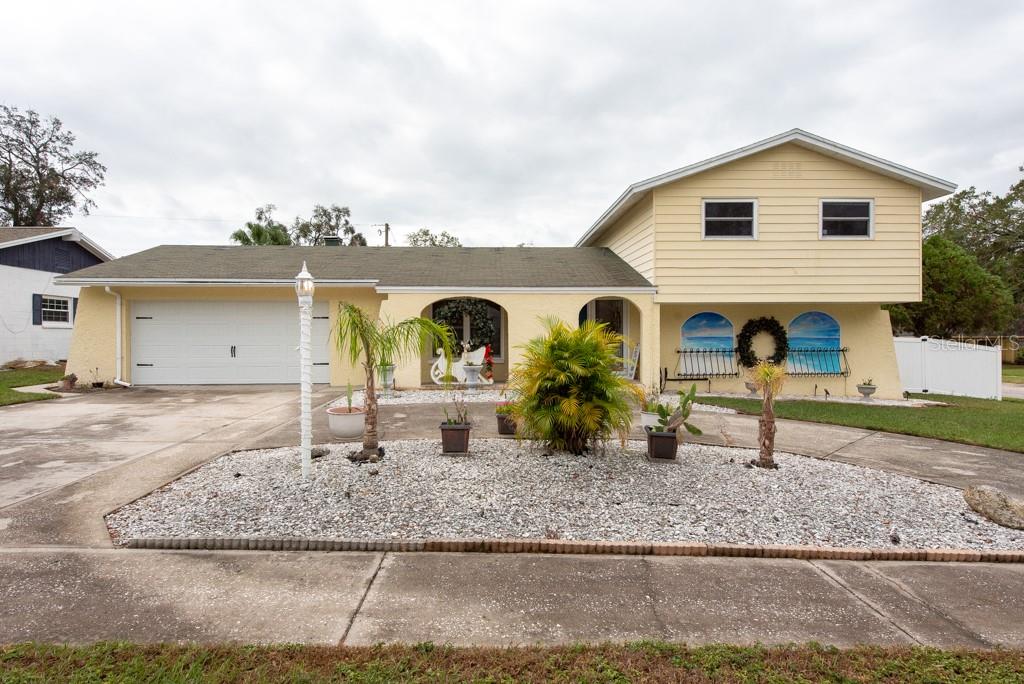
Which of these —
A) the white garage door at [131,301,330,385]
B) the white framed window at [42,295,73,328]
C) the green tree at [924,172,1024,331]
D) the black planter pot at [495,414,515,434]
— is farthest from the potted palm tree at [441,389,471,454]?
the green tree at [924,172,1024,331]

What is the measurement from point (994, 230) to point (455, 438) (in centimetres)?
4079

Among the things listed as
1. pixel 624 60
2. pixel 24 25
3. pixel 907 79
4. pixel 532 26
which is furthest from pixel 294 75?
pixel 907 79

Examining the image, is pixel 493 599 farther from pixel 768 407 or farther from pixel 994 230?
pixel 994 230

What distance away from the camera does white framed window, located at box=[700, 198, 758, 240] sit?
35.2 feet

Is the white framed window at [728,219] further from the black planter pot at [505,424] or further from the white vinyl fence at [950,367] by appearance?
the black planter pot at [505,424]

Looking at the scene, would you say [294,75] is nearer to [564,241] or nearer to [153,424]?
[153,424]

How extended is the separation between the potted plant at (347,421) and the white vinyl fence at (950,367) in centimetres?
1427

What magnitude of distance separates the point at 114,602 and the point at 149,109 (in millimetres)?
15308

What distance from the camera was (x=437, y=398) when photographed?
969cm

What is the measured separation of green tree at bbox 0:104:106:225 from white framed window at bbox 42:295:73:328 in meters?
16.4

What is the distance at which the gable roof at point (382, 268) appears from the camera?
11.0 meters

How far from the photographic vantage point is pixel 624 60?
34.7 ft

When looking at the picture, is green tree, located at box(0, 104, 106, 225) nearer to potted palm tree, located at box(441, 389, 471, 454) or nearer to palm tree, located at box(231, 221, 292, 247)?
palm tree, located at box(231, 221, 292, 247)

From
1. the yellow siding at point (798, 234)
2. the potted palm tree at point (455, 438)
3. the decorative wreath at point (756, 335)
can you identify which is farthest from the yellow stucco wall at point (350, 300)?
the potted palm tree at point (455, 438)
